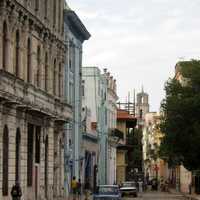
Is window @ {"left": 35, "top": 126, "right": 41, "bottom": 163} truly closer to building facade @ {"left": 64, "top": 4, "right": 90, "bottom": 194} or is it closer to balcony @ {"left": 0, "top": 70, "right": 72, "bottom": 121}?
balcony @ {"left": 0, "top": 70, "right": 72, "bottom": 121}


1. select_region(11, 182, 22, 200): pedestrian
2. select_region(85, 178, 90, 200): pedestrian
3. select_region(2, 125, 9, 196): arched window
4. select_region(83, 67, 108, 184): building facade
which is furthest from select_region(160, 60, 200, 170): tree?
select_region(11, 182, 22, 200): pedestrian

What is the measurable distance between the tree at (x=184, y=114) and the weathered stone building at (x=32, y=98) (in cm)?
980

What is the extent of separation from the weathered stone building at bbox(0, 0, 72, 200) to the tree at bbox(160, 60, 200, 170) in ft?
32.2

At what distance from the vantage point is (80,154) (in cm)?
7631

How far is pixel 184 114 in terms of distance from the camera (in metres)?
70.2

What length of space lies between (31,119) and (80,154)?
83.4ft

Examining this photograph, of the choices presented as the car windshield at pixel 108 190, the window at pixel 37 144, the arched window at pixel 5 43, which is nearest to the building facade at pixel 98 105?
the car windshield at pixel 108 190

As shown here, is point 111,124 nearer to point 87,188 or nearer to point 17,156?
point 87,188

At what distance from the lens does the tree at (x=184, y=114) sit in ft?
226

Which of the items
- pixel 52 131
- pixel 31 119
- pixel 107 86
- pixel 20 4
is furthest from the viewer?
pixel 107 86

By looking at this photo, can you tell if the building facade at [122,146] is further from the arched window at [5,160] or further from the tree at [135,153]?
the arched window at [5,160]

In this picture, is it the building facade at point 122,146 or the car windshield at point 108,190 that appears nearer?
the car windshield at point 108,190

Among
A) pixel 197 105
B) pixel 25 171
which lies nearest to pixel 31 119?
pixel 25 171

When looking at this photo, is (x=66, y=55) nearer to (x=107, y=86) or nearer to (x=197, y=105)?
(x=197, y=105)
